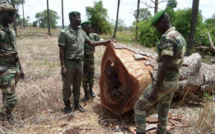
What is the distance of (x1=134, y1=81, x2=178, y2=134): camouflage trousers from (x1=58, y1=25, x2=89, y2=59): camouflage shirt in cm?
138

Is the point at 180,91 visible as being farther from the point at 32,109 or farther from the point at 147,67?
the point at 32,109

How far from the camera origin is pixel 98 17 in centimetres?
2366

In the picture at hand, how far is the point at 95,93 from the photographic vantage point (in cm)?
455

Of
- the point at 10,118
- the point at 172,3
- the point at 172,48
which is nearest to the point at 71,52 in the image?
the point at 10,118

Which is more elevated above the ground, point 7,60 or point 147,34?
point 147,34

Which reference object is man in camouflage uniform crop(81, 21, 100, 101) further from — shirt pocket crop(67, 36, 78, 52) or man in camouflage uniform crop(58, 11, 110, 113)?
shirt pocket crop(67, 36, 78, 52)

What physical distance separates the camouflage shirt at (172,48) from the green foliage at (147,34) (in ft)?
38.0

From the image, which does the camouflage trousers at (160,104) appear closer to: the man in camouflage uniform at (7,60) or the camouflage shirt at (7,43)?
the man in camouflage uniform at (7,60)

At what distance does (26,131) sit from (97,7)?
22.7 m

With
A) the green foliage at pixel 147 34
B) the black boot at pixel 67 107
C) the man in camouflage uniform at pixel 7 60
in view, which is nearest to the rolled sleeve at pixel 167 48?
the black boot at pixel 67 107

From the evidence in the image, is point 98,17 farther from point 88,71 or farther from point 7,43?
point 7,43

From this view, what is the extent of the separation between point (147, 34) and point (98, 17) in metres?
11.0

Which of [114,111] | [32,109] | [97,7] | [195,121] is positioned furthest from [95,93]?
[97,7]

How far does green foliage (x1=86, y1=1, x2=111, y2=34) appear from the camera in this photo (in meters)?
23.8
